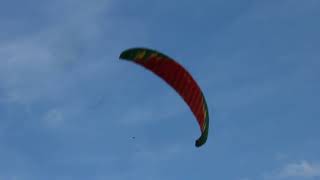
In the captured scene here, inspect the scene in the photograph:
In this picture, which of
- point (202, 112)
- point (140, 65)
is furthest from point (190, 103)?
point (140, 65)

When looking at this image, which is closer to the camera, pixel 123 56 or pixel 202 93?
pixel 123 56

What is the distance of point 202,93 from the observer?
58.2 meters

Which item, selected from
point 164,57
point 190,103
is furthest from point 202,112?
point 164,57

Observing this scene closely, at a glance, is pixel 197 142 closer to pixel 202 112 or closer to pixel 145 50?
pixel 202 112

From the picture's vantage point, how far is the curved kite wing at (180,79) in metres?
56.6

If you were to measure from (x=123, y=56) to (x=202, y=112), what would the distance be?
730cm

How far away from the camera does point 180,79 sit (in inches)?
2281

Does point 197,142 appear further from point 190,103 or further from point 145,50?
point 145,50

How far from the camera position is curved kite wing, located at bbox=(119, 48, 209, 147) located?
56.6 metres

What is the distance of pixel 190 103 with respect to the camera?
59.0 metres

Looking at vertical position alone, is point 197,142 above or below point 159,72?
below

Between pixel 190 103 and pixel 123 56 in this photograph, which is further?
pixel 190 103

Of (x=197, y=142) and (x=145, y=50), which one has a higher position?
(x=145, y=50)

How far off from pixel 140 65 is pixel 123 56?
2.46 metres
